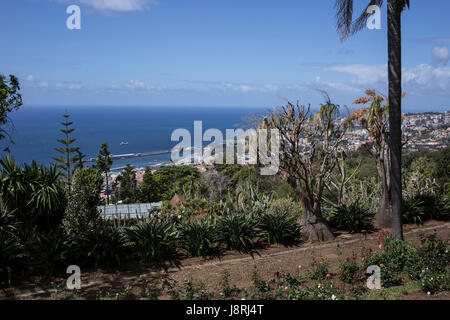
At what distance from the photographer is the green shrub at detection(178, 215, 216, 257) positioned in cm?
575

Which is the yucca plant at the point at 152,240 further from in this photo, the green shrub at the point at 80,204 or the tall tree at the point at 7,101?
the tall tree at the point at 7,101

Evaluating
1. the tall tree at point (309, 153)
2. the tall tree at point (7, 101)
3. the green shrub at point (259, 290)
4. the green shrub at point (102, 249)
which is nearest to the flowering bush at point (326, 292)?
the green shrub at point (259, 290)

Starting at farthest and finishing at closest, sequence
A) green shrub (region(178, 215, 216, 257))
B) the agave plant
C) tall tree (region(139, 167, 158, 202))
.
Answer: tall tree (region(139, 167, 158, 202)), the agave plant, green shrub (region(178, 215, 216, 257))

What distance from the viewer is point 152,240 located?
558cm

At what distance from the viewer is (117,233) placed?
5.50 metres

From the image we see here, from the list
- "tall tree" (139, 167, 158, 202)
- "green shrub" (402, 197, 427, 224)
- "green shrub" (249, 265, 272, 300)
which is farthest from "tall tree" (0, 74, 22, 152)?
"tall tree" (139, 167, 158, 202)

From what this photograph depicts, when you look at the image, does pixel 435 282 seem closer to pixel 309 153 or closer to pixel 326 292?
pixel 326 292

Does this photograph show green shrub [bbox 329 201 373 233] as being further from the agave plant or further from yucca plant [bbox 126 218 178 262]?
the agave plant

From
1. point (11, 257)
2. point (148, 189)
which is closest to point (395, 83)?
point (11, 257)

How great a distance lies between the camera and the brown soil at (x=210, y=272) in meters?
4.32

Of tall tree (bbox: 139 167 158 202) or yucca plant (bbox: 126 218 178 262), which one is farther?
tall tree (bbox: 139 167 158 202)

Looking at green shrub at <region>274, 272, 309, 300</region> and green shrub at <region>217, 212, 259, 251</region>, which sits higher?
green shrub at <region>217, 212, 259, 251</region>

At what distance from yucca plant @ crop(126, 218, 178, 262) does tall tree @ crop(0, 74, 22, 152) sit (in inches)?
122

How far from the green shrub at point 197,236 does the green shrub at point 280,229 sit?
3.25ft
